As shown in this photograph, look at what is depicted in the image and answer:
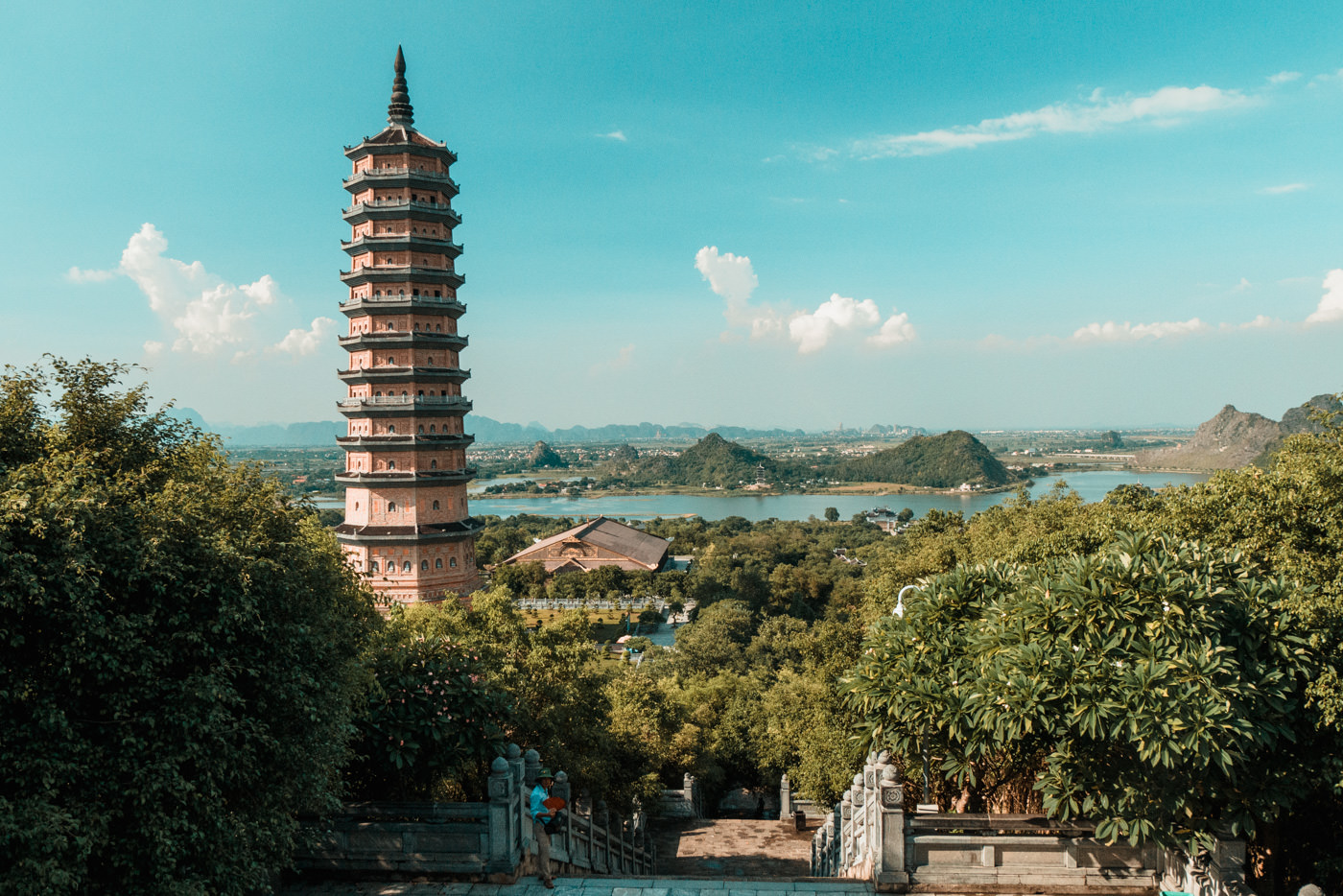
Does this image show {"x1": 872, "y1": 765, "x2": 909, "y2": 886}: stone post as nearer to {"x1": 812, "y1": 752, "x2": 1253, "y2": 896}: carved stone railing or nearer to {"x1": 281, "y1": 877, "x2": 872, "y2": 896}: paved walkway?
{"x1": 812, "y1": 752, "x2": 1253, "y2": 896}: carved stone railing

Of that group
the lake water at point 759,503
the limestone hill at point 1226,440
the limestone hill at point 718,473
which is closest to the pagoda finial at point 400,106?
the lake water at point 759,503

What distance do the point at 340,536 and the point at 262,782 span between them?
14.8m

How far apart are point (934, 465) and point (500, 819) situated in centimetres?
17061

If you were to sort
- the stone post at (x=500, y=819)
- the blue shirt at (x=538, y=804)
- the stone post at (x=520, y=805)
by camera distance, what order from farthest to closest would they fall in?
1. the blue shirt at (x=538, y=804)
2. the stone post at (x=520, y=805)
3. the stone post at (x=500, y=819)

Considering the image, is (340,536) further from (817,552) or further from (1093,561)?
(817,552)

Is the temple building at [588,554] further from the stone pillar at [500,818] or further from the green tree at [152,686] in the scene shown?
the green tree at [152,686]

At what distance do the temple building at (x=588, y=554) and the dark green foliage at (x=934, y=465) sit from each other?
10949cm

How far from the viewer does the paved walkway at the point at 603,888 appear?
26.2 feet

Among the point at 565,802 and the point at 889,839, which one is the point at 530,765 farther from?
the point at 889,839

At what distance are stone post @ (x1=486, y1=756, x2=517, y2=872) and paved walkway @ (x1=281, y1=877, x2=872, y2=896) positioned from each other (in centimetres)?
26

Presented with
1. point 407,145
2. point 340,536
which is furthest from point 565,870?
point 407,145

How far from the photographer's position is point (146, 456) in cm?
868

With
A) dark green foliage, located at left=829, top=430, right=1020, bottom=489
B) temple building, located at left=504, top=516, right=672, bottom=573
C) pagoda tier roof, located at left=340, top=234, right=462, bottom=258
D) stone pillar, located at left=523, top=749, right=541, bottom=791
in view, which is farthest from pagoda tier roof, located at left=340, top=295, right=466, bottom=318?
dark green foliage, located at left=829, top=430, right=1020, bottom=489

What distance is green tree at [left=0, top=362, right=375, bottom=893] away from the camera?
547cm
